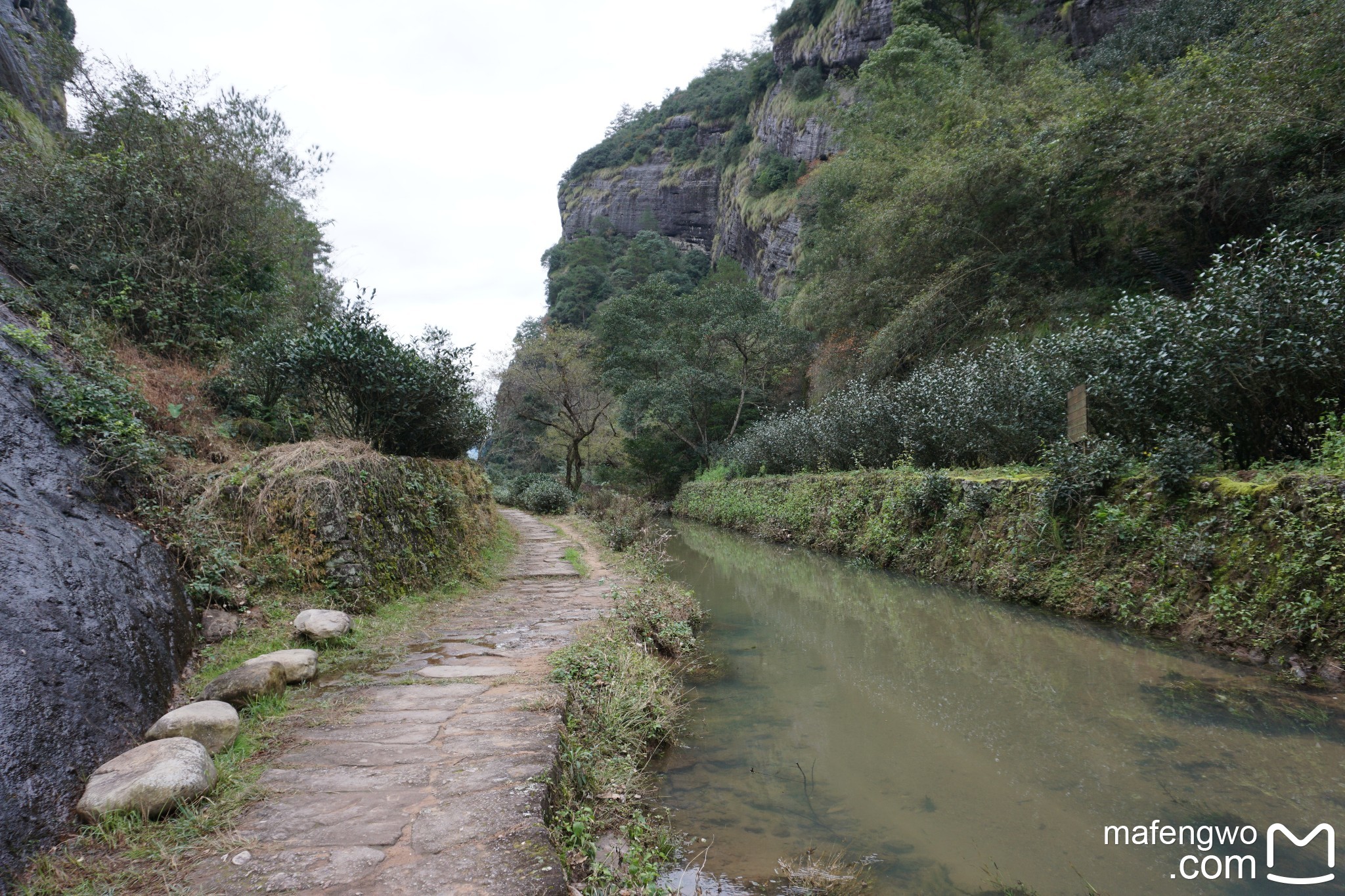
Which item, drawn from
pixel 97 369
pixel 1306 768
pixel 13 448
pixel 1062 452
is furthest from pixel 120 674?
pixel 1062 452

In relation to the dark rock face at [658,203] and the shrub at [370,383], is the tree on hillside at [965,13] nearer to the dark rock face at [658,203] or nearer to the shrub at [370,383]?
the shrub at [370,383]

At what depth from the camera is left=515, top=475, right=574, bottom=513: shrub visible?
21.1 metres

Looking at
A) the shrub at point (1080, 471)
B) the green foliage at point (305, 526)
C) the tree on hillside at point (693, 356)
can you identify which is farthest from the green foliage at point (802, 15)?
the green foliage at point (305, 526)

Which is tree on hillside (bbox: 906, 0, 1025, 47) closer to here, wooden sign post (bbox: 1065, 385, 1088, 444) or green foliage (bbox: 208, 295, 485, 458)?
wooden sign post (bbox: 1065, 385, 1088, 444)

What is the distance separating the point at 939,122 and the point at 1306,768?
18653 mm

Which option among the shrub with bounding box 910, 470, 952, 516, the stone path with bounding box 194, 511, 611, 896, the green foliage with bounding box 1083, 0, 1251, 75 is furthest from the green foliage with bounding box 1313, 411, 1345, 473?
the green foliage with bounding box 1083, 0, 1251, 75

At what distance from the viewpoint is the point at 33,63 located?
9.91 m

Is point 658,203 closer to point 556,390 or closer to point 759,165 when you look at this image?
point 759,165

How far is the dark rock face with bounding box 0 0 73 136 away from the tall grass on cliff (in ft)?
48.9

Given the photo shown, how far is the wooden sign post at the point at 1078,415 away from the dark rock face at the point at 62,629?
8.27 meters

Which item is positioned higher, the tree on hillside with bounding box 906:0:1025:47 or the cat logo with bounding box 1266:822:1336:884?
the tree on hillside with bounding box 906:0:1025:47

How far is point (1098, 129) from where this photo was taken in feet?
39.2

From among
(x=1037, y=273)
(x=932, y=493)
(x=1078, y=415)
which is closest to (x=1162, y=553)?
(x=1078, y=415)

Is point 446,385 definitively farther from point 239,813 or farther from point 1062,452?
point 1062,452
